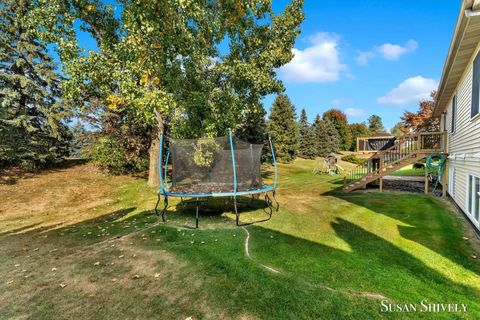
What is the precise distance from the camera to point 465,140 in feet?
22.2

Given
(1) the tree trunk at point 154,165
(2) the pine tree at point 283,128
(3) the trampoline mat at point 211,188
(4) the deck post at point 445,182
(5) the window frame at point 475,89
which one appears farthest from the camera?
(2) the pine tree at point 283,128

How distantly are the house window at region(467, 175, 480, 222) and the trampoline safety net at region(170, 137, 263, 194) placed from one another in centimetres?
503

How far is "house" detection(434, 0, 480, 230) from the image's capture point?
4949 millimetres

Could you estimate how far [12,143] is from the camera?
12.4m

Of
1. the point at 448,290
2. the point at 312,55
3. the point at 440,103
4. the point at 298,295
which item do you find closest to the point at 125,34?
the point at 298,295

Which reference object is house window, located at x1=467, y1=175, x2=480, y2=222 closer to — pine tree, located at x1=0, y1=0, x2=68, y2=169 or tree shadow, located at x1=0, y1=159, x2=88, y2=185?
tree shadow, located at x1=0, y1=159, x2=88, y2=185

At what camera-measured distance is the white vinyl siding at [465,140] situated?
18.8 ft

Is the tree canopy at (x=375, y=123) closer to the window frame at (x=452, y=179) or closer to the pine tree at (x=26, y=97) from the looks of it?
the window frame at (x=452, y=179)

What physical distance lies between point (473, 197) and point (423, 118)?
80.3 feet

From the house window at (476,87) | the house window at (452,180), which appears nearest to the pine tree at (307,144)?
the house window at (452,180)

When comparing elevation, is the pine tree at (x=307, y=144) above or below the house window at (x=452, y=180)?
above

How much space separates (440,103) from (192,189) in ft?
37.6

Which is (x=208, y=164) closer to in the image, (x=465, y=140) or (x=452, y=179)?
(x=465, y=140)

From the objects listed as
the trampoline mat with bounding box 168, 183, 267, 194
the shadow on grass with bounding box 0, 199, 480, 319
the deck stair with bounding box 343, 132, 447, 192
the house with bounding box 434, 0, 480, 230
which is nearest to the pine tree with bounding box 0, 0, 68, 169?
the shadow on grass with bounding box 0, 199, 480, 319
